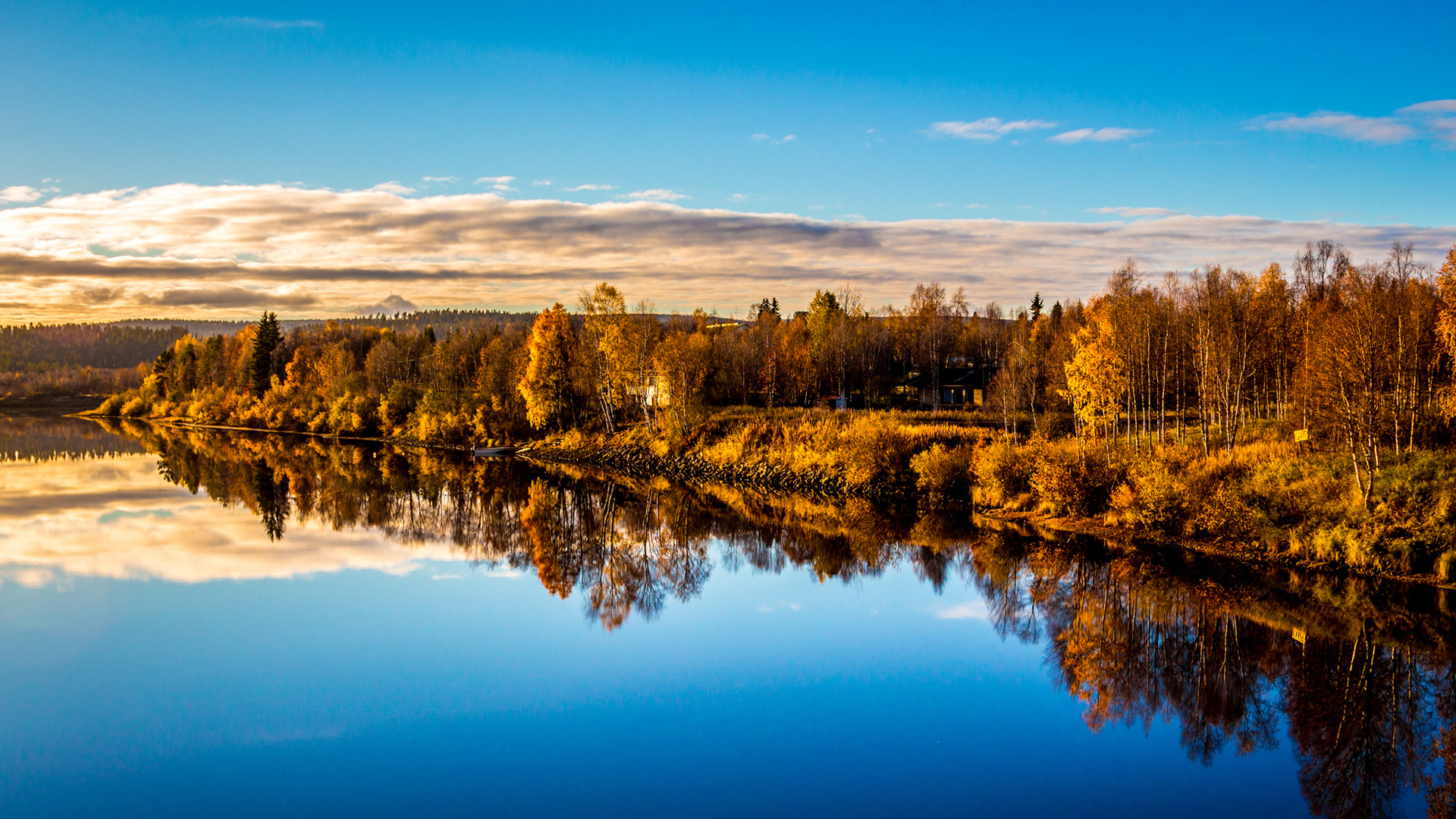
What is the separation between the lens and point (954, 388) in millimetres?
65000

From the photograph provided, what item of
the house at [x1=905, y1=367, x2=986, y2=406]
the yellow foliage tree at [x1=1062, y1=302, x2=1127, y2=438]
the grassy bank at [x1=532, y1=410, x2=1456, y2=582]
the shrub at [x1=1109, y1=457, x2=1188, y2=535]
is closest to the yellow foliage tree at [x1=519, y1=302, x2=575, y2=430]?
the grassy bank at [x1=532, y1=410, x2=1456, y2=582]

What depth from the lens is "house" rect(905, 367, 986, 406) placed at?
63312 millimetres

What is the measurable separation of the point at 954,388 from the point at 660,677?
51.8 meters

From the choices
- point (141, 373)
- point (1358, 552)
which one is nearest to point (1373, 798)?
point (1358, 552)

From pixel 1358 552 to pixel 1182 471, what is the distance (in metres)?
6.05

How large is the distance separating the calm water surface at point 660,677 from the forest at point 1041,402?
105 inches

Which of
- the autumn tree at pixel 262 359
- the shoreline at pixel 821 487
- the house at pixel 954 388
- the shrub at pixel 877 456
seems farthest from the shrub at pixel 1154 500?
the autumn tree at pixel 262 359

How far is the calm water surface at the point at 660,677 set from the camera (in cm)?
1216

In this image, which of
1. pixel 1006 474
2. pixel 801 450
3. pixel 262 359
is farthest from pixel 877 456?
pixel 262 359

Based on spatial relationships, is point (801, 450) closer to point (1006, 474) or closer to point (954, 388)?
point (1006, 474)

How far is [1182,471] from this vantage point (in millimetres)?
27578

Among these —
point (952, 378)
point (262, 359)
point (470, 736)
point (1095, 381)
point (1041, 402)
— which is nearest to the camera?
point (470, 736)

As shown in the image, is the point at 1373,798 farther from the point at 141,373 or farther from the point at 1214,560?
the point at 141,373

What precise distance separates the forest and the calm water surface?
8.78 ft
